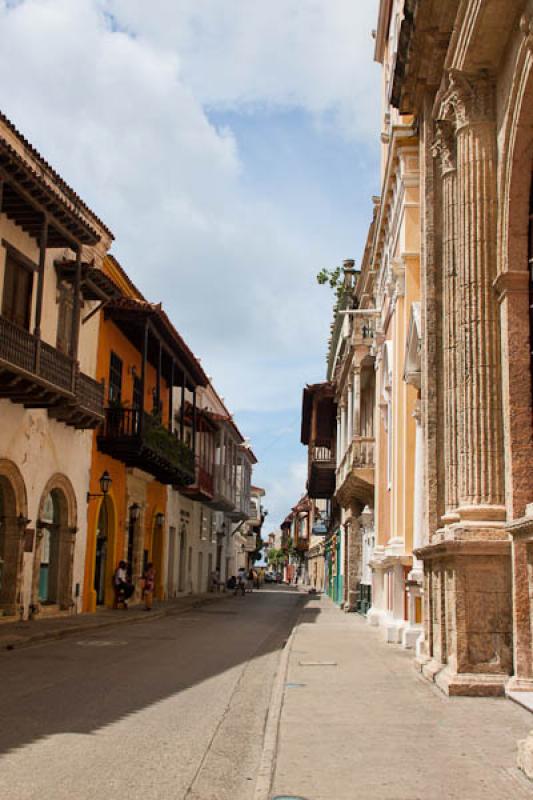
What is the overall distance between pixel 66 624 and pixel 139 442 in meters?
6.38

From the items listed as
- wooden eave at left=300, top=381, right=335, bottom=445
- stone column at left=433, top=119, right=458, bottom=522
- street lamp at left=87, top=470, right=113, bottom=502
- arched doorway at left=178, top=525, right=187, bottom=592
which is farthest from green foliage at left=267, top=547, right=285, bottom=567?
stone column at left=433, top=119, right=458, bottom=522

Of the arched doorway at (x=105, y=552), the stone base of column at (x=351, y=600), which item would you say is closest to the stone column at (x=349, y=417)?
the stone base of column at (x=351, y=600)

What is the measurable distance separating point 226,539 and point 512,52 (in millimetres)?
45149

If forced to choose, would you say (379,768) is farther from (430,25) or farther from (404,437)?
(404,437)

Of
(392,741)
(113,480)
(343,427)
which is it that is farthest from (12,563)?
(343,427)

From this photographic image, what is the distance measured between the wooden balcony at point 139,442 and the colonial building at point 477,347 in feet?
46.6

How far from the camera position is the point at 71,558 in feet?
70.7

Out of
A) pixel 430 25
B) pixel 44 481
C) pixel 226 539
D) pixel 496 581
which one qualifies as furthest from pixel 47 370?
pixel 226 539

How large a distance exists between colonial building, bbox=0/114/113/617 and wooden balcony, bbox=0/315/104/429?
0.08 feet

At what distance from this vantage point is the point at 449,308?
10094 mm

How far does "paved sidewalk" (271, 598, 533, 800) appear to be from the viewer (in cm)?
522

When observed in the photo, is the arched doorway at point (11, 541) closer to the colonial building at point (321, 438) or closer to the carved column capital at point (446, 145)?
the carved column capital at point (446, 145)

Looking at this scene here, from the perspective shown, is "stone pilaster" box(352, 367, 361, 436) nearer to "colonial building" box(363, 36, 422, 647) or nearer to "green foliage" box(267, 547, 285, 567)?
"colonial building" box(363, 36, 422, 647)

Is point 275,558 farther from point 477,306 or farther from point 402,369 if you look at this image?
point 477,306
